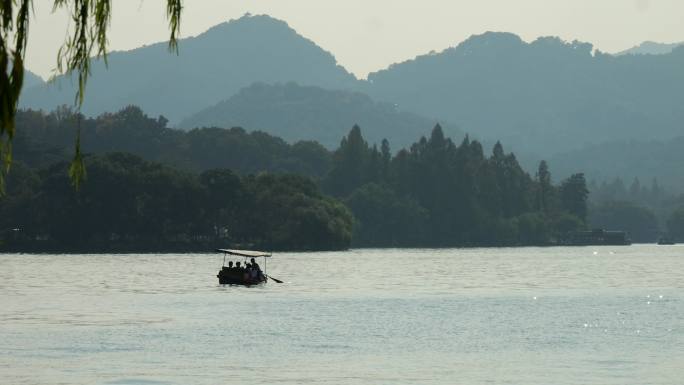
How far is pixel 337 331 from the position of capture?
8056 cm

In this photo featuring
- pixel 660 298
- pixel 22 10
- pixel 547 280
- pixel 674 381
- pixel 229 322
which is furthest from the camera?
pixel 547 280

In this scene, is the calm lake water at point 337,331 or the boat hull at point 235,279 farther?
the boat hull at point 235,279

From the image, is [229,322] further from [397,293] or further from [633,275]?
[633,275]

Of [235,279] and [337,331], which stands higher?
[235,279]

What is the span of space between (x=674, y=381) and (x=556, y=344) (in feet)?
60.2

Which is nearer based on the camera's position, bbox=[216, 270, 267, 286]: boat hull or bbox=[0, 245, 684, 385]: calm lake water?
bbox=[0, 245, 684, 385]: calm lake water

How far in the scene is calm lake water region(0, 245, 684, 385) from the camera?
187ft

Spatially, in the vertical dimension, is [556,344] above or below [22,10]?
below

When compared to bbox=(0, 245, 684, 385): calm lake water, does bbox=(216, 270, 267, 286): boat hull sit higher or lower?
higher

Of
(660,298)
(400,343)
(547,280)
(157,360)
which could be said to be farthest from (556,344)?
(547,280)

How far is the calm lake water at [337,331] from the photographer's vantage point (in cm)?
5691

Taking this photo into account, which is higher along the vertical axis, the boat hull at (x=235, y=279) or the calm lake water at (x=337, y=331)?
the boat hull at (x=235, y=279)

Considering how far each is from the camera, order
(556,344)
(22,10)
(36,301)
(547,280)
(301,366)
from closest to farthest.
Answer: (22,10) → (301,366) → (556,344) → (36,301) → (547,280)

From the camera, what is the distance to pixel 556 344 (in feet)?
238
